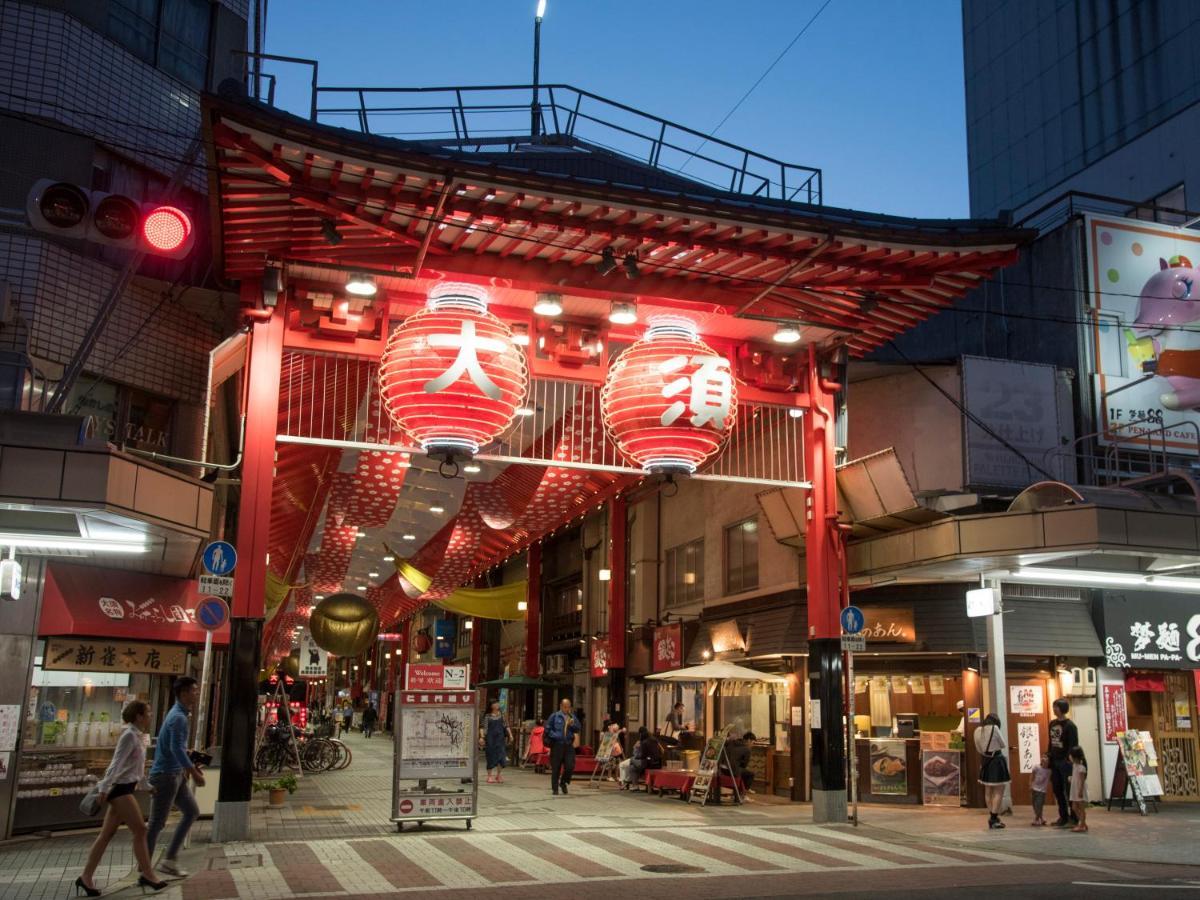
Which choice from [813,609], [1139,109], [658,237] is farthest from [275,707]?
[1139,109]

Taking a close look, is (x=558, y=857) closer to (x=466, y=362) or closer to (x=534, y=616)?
(x=466, y=362)

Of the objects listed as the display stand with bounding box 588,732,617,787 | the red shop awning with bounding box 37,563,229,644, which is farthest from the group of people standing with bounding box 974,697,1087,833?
the red shop awning with bounding box 37,563,229,644

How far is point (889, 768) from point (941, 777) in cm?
98

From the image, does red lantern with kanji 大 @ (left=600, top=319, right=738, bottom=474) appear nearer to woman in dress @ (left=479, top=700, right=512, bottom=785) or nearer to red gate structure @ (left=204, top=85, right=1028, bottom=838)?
red gate structure @ (left=204, top=85, right=1028, bottom=838)

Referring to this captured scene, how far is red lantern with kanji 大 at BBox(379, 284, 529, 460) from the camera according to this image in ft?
43.3

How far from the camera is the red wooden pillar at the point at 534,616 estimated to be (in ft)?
129

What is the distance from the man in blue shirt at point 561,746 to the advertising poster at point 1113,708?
32.6ft

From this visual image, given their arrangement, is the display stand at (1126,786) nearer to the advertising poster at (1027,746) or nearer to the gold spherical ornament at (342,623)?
the advertising poster at (1027,746)

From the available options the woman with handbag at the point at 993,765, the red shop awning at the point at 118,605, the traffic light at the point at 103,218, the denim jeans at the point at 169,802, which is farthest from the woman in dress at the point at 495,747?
the traffic light at the point at 103,218

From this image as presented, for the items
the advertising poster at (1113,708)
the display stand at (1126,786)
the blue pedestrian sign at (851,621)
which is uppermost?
the blue pedestrian sign at (851,621)

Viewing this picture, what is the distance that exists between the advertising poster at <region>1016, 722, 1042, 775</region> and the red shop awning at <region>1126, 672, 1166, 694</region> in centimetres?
222

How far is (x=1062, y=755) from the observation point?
1659cm

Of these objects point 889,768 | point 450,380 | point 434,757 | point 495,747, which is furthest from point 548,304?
point 495,747

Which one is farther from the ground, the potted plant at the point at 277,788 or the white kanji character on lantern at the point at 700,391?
the white kanji character on lantern at the point at 700,391
